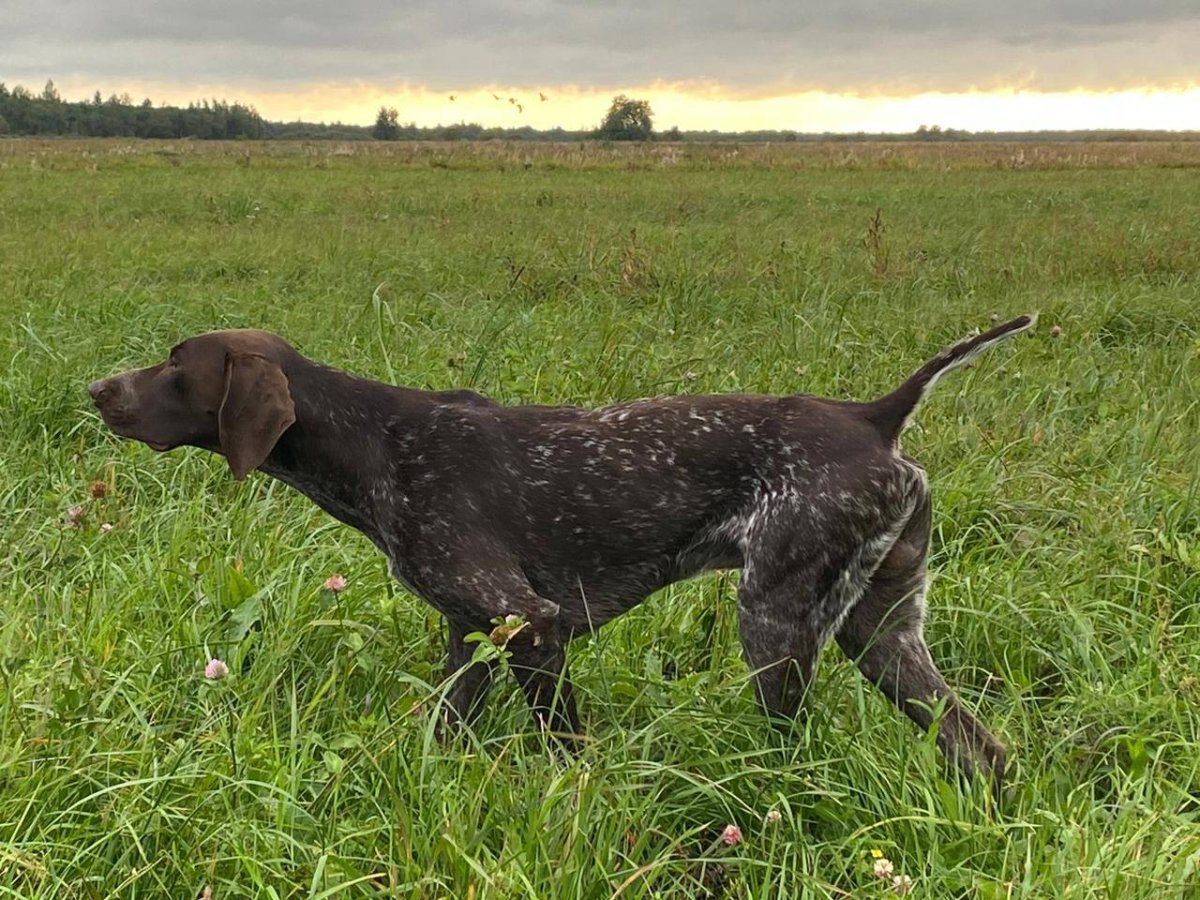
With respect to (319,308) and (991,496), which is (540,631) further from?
(319,308)

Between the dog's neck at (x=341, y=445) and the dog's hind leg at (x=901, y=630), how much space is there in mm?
1512

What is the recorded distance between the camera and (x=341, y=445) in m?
3.26

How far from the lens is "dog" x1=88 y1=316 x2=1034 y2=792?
300 centimetres

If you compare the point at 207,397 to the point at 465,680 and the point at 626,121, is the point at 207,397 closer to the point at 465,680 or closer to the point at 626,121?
the point at 465,680

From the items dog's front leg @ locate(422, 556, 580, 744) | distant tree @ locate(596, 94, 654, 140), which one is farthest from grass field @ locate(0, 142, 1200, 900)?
distant tree @ locate(596, 94, 654, 140)

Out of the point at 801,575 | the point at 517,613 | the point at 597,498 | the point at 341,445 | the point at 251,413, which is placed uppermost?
the point at 251,413

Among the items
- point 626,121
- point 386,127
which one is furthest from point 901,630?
point 386,127

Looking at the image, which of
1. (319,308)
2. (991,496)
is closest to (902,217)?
(319,308)

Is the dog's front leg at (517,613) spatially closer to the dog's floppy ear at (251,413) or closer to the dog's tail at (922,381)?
the dog's floppy ear at (251,413)

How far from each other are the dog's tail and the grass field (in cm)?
82

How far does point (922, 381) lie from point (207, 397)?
214 centimetres

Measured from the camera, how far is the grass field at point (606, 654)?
240cm

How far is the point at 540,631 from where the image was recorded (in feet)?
9.89

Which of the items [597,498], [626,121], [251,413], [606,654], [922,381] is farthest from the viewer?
[626,121]
